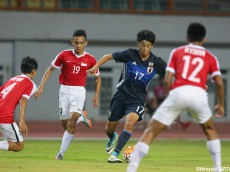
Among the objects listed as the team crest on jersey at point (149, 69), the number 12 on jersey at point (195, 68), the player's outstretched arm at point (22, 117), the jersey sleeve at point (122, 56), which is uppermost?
the number 12 on jersey at point (195, 68)

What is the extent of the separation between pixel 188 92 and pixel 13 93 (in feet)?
12.9

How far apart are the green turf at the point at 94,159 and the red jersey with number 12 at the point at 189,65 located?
2657mm

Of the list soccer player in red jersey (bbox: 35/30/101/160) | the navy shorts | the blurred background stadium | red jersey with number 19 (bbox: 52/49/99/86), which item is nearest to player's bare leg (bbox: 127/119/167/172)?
the navy shorts

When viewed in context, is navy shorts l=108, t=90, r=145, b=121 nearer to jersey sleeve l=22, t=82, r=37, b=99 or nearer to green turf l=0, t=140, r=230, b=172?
green turf l=0, t=140, r=230, b=172

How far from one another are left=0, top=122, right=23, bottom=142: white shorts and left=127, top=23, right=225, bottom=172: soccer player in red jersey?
365 centimetres

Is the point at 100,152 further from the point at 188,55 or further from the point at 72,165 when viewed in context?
the point at 188,55

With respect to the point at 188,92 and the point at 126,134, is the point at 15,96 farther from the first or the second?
the point at 188,92

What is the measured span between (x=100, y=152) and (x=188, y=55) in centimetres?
849

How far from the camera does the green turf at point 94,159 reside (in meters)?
14.3

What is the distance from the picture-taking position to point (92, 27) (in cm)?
4322

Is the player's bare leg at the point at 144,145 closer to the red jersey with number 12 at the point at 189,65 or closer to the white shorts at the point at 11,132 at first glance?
the red jersey with number 12 at the point at 189,65

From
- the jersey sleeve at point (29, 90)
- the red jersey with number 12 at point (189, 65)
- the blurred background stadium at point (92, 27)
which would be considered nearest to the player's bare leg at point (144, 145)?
the red jersey with number 12 at point (189, 65)

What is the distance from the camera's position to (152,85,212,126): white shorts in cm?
1168

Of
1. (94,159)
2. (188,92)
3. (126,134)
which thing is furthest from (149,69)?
(188,92)
